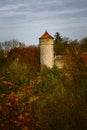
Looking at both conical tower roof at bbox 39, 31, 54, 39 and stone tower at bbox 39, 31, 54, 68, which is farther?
conical tower roof at bbox 39, 31, 54, 39

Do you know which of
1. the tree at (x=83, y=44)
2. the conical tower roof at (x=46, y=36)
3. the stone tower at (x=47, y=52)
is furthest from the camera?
the tree at (x=83, y=44)

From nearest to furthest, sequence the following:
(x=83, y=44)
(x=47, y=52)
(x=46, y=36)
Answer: (x=47, y=52)
(x=46, y=36)
(x=83, y=44)

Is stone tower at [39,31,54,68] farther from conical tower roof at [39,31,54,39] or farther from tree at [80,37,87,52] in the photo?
tree at [80,37,87,52]

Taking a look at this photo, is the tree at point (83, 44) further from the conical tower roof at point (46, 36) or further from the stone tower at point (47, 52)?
the stone tower at point (47, 52)

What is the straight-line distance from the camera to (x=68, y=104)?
6.42 meters

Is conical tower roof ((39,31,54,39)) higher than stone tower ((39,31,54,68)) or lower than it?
higher

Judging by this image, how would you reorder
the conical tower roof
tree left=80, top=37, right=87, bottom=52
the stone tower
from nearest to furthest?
the stone tower → the conical tower roof → tree left=80, top=37, right=87, bottom=52

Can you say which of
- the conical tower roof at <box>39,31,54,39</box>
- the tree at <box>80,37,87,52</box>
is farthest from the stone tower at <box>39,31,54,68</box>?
the tree at <box>80,37,87,52</box>

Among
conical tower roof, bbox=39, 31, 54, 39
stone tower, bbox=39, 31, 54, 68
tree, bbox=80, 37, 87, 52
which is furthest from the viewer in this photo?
tree, bbox=80, 37, 87, 52

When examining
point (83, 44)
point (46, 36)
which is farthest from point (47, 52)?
point (83, 44)

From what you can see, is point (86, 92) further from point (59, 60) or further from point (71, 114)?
point (59, 60)

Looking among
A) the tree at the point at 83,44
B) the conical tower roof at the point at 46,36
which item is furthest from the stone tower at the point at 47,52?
the tree at the point at 83,44

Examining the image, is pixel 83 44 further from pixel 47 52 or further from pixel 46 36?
pixel 47 52

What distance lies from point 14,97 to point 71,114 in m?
0.92
